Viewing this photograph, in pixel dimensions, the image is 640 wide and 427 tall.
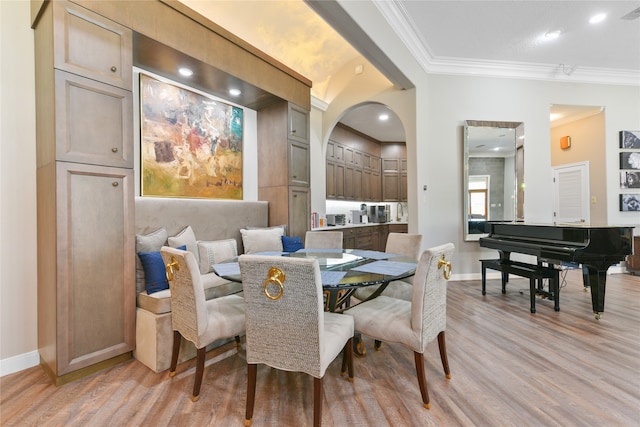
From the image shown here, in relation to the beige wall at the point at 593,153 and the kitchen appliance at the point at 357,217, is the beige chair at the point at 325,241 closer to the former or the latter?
the kitchen appliance at the point at 357,217

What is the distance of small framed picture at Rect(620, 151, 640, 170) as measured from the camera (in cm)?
507

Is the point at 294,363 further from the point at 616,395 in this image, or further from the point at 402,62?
the point at 402,62

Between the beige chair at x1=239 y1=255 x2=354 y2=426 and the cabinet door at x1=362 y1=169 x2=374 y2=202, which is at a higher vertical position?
the cabinet door at x1=362 y1=169 x2=374 y2=202

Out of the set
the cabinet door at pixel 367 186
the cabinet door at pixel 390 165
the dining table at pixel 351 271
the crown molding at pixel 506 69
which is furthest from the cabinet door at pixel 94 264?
the cabinet door at pixel 390 165

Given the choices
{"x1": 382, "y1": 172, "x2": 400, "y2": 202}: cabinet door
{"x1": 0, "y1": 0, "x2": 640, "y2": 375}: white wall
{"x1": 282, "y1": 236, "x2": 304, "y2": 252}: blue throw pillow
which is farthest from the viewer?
{"x1": 382, "y1": 172, "x2": 400, "y2": 202}: cabinet door

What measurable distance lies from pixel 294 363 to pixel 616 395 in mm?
1948

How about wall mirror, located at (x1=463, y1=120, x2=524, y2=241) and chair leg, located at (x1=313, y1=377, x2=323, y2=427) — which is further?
wall mirror, located at (x1=463, y1=120, x2=524, y2=241)

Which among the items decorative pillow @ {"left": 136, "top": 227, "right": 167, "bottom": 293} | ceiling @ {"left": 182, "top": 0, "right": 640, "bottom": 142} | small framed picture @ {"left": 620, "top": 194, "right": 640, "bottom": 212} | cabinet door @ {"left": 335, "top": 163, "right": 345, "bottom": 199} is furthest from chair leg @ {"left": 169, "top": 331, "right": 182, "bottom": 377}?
small framed picture @ {"left": 620, "top": 194, "right": 640, "bottom": 212}

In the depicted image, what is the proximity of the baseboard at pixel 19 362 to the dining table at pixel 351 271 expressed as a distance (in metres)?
1.50

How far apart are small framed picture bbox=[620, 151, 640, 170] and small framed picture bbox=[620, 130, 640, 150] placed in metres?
0.11

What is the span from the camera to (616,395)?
1.80m

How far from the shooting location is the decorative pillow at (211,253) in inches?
113

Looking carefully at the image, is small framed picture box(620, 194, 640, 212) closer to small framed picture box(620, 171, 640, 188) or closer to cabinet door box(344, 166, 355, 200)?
small framed picture box(620, 171, 640, 188)

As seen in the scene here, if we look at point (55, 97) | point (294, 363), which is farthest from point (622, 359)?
point (55, 97)
